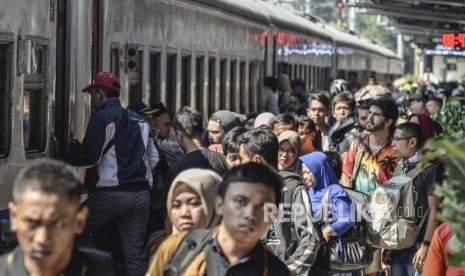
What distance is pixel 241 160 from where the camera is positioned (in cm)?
832

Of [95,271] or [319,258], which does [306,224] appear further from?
[95,271]

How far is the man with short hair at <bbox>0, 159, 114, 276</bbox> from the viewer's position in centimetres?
420

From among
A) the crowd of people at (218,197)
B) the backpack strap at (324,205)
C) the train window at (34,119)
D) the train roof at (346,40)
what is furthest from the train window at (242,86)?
the train roof at (346,40)

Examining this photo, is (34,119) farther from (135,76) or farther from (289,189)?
(135,76)

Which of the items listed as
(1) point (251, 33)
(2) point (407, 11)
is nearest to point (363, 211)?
(1) point (251, 33)

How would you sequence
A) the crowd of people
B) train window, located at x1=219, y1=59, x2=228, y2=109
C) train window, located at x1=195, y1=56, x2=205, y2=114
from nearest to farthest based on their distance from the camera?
the crowd of people
train window, located at x1=195, y1=56, x2=205, y2=114
train window, located at x1=219, y1=59, x2=228, y2=109

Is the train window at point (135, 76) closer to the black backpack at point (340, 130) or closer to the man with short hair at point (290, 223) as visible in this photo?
the black backpack at point (340, 130)


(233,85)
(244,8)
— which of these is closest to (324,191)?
(233,85)

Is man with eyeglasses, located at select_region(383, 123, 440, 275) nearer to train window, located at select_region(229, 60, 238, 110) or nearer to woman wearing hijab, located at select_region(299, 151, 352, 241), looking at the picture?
woman wearing hijab, located at select_region(299, 151, 352, 241)

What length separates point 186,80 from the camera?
15.6 meters

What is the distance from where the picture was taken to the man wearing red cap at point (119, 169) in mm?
9523

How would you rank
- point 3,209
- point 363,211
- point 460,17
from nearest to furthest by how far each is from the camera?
1. point 3,209
2. point 363,211
3. point 460,17

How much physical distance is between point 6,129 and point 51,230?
4.29 metres

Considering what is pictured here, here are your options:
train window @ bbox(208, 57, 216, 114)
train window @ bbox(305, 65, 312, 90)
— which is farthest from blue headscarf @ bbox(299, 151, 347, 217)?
train window @ bbox(305, 65, 312, 90)
